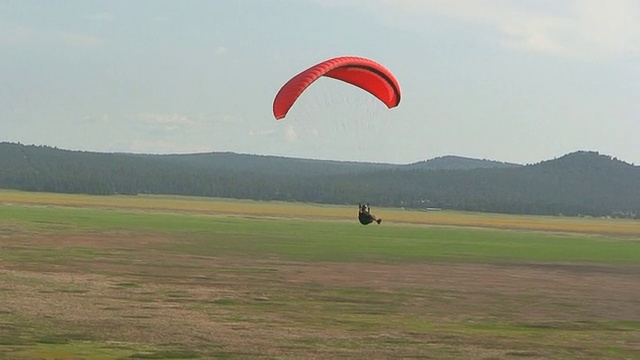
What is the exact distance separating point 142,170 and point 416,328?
595 ft

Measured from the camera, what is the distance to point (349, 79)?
81.4 ft

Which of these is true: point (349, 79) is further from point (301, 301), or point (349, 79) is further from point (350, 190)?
point (350, 190)

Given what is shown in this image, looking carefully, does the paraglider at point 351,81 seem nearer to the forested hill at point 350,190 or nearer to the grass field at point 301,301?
the grass field at point 301,301

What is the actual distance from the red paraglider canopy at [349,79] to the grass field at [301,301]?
448 cm

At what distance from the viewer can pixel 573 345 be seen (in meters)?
19.9

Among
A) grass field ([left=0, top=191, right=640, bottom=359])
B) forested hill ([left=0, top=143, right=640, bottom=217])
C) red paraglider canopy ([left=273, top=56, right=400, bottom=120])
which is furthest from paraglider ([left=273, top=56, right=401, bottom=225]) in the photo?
forested hill ([left=0, top=143, right=640, bottom=217])

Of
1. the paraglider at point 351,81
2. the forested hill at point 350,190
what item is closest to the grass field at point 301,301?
the paraglider at point 351,81

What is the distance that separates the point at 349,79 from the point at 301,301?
213 inches

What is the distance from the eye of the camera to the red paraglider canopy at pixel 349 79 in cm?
2175

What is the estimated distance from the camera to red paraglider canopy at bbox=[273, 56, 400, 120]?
21750 mm

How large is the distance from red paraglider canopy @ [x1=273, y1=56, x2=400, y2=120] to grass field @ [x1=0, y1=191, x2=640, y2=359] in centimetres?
448

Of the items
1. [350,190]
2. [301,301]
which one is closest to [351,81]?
[301,301]

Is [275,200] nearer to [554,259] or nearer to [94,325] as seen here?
[554,259]

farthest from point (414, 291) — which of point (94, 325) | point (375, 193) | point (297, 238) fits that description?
point (375, 193)
